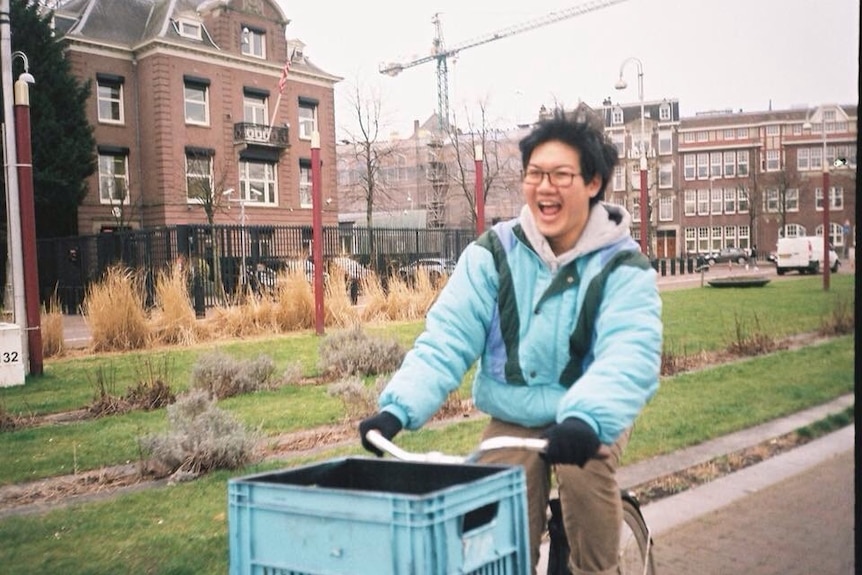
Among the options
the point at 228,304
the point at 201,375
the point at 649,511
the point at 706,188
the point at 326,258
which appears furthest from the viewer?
the point at 326,258

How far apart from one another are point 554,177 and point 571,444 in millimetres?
813

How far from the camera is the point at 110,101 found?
12.3 ft

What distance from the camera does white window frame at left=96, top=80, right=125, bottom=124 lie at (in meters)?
3.74

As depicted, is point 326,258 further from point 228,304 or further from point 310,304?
point 228,304

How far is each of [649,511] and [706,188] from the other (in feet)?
7.81

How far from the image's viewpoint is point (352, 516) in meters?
1.36

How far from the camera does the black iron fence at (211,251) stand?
160 inches

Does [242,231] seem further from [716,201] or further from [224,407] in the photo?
[716,201]

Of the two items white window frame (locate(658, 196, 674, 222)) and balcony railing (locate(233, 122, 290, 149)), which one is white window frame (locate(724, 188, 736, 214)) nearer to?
white window frame (locate(658, 196, 674, 222))

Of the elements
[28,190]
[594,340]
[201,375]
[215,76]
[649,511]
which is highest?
[215,76]

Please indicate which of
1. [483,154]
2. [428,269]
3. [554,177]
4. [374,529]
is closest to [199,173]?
[483,154]

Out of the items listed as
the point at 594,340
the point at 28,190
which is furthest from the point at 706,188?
the point at 28,190

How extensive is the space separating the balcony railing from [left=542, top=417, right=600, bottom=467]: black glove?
2908 mm

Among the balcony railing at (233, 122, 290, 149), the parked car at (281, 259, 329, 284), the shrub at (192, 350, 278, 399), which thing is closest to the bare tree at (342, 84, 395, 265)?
the balcony railing at (233, 122, 290, 149)
